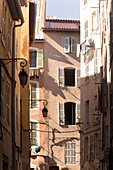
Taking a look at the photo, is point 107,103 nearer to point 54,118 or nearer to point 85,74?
point 85,74

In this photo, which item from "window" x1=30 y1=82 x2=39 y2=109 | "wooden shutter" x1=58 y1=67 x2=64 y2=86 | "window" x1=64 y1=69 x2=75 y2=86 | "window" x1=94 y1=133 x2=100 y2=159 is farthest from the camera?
"window" x1=64 y1=69 x2=75 y2=86

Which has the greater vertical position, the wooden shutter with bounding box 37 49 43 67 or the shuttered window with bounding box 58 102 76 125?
the wooden shutter with bounding box 37 49 43 67

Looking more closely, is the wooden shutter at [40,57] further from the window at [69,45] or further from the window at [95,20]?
the window at [95,20]

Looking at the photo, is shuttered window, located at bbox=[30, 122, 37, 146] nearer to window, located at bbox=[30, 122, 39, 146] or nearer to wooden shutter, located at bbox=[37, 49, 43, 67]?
window, located at bbox=[30, 122, 39, 146]

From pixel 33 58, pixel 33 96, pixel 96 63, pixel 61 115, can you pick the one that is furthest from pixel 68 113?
pixel 96 63

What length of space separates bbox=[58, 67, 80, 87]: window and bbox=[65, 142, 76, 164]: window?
562 centimetres

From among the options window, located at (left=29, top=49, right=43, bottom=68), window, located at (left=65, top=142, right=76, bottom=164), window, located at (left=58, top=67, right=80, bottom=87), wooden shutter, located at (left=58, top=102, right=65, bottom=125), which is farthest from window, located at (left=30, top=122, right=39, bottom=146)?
window, located at (left=29, top=49, right=43, bottom=68)

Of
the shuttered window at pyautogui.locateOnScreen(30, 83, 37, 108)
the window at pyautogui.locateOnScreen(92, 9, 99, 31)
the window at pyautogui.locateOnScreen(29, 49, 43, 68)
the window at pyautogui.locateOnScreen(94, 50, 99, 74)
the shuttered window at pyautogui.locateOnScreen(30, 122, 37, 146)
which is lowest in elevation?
the shuttered window at pyautogui.locateOnScreen(30, 122, 37, 146)

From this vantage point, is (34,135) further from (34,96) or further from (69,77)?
(69,77)

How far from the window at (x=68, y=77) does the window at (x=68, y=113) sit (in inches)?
76.9

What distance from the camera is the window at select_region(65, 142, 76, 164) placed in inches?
1996

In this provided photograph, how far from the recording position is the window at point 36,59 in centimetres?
5219

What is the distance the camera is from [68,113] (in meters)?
51.8

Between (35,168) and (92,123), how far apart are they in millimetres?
10992
